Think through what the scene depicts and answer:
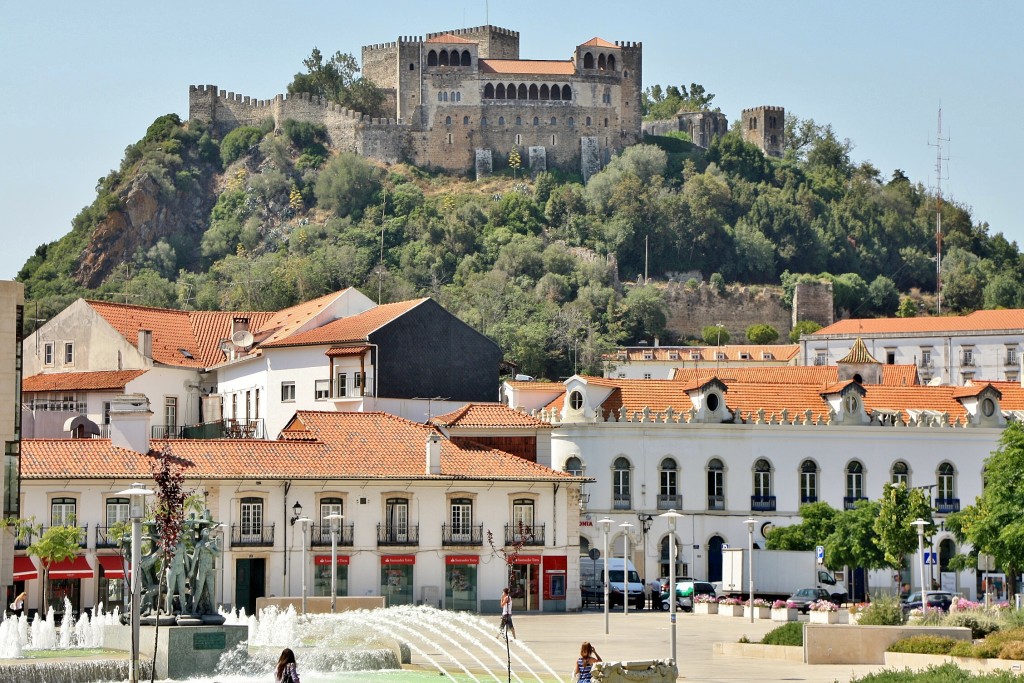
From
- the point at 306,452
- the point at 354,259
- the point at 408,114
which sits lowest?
the point at 306,452

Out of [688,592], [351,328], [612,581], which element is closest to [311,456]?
[612,581]

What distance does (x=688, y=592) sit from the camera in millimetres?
67500

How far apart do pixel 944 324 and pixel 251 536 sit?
8865 cm

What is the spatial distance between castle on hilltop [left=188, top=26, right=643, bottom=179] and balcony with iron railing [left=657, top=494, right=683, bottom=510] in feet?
330

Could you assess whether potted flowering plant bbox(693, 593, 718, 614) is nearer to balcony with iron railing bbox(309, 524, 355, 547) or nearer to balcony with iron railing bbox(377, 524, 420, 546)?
balcony with iron railing bbox(377, 524, 420, 546)

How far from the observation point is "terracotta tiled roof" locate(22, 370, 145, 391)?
86250 mm

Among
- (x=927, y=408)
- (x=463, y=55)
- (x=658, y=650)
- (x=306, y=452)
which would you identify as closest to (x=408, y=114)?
(x=463, y=55)

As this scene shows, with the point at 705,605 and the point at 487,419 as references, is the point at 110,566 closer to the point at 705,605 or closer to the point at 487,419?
the point at 705,605

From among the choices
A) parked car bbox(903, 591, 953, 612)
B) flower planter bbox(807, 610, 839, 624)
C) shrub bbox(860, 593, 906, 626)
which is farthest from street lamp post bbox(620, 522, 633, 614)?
shrub bbox(860, 593, 906, 626)

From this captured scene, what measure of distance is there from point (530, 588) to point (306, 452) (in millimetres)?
8355

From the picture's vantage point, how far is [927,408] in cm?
8500

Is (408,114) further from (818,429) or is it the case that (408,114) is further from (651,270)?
(818,429)

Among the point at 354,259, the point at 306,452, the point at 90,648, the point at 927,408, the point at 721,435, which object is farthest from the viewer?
the point at 354,259

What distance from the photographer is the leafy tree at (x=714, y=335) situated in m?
164
